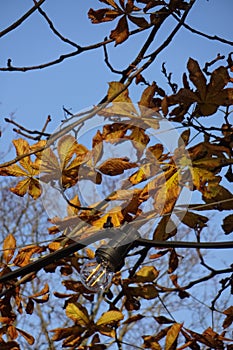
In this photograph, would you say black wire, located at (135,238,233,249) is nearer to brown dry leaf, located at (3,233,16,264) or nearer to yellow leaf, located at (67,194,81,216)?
yellow leaf, located at (67,194,81,216)

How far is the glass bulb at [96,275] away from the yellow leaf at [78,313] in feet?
0.56

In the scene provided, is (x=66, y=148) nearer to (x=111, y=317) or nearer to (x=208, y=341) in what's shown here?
(x=111, y=317)

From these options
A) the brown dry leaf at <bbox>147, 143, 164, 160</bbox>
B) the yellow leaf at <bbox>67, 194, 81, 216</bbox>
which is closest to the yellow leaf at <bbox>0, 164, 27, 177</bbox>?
the yellow leaf at <bbox>67, 194, 81, 216</bbox>

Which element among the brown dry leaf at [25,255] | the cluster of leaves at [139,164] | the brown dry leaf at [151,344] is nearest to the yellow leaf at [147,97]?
the cluster of leaves at [139,164]

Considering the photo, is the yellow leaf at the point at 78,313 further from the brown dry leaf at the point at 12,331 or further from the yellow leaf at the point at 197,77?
the yellow leaf at the point at 197,77

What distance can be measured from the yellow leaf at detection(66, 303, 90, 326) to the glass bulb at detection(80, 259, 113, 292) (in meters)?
0.17

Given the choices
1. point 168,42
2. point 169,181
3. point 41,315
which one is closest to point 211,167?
point 169,181

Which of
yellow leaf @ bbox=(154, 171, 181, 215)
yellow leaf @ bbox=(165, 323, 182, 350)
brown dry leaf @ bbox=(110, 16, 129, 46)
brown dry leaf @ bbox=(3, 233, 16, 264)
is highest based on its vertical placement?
brown dry leaf @ bbox=(110, 16, 129, 46)

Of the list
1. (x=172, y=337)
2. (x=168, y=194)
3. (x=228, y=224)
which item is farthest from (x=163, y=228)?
(x=172, y=337)

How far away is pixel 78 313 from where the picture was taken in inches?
40.7

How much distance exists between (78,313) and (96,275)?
0.21m

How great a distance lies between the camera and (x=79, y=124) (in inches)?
35.0

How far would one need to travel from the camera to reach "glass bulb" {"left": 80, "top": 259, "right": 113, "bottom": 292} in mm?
842

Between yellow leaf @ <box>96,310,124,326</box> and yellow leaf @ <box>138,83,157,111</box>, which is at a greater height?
yellow leaf @ <box>138,83,157,111</box>
